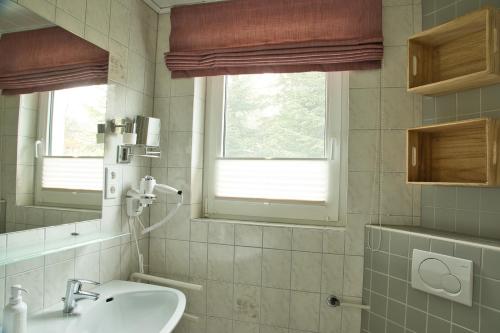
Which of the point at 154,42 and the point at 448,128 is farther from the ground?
the point at 154,42

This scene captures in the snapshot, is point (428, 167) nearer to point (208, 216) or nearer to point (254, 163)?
point (254, 163)

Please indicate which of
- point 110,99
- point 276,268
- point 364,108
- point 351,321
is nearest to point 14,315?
point 110,99

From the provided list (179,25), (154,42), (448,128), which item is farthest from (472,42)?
(154,42)

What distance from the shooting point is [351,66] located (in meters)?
1.58

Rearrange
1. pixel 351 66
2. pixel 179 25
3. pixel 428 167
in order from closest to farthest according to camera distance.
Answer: pixel 428 167 → pixel 351 66 → pixel 179 25

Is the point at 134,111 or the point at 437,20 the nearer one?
the point at 437,20

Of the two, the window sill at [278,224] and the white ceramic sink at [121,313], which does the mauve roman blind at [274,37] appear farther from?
the white ceramic sink at [121,313]

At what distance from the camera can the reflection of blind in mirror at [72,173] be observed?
1233mm

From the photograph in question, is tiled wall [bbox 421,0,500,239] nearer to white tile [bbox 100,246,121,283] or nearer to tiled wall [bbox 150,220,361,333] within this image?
tiled wall [bbox 150,220,361,333]

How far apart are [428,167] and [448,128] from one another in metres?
0.24

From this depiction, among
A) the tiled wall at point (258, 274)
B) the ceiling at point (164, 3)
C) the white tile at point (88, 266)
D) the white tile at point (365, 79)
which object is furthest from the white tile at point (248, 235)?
the ceiling at point (164, 3)

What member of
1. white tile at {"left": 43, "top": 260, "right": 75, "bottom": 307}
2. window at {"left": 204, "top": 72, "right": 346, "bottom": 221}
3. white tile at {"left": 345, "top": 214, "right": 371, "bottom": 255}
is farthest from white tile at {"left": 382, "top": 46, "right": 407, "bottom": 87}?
white tile at {"left": 43, "top": 260, "right": 75, "bottom": 307}

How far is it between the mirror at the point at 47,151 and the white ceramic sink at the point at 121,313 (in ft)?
1.21

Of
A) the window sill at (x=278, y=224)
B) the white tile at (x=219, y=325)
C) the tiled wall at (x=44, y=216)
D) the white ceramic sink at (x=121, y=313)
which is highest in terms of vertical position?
the tiled wall at (x=44, y=216)
